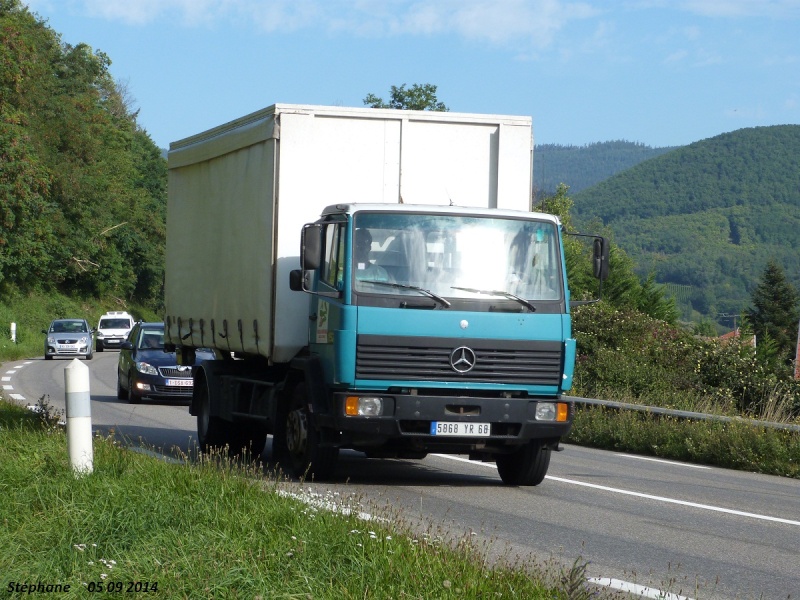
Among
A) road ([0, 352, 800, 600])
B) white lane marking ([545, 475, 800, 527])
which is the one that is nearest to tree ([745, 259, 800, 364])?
road ([0, 352, 800, 600])

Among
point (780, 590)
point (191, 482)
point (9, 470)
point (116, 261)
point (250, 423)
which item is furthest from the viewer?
point (116, 261)

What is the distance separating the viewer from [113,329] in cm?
5997

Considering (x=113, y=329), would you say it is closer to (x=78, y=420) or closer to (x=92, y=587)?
(x=78, y=420)

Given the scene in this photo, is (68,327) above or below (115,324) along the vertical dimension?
above

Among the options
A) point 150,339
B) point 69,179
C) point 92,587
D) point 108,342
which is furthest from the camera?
point 69,179

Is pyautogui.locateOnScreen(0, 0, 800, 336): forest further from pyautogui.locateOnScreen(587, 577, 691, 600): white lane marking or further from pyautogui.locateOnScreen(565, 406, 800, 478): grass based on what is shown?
pyautogui.locateOnScreen(587, 577, 691, 600): white lane marking

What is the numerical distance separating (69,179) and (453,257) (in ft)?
216

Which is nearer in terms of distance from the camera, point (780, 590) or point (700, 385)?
point (780, 590)

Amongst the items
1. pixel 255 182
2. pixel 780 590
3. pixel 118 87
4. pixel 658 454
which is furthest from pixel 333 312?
pixel 118 87

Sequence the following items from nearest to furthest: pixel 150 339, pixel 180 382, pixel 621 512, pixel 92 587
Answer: pixel 92 587, pixel 621 512, pixel 180 382, pixel 150 339

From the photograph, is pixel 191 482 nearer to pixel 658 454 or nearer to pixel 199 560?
pixel 199 560

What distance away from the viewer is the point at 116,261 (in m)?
86.6

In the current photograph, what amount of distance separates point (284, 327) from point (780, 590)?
6.05m

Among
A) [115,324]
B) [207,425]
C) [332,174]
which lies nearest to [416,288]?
[332,174]
